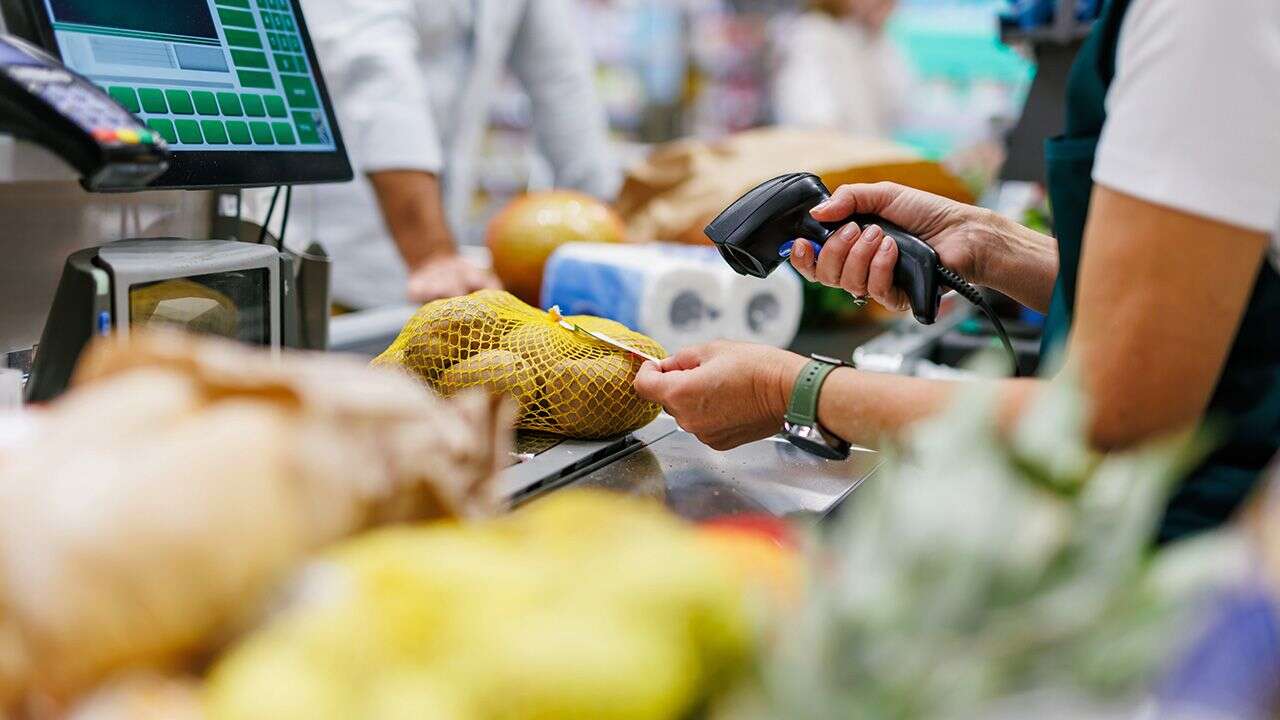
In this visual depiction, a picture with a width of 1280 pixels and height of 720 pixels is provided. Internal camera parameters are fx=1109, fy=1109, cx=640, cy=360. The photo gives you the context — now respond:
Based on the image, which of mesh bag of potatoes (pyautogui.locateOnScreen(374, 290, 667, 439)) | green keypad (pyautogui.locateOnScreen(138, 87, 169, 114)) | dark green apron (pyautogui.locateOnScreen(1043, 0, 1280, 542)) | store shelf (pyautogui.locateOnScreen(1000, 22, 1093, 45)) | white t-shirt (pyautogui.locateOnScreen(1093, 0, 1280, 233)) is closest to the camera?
white t-shirt (pyautogui.locateOnScreen(1093, 0, 1280, 233))

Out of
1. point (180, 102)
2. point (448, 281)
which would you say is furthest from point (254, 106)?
point (448, 281)

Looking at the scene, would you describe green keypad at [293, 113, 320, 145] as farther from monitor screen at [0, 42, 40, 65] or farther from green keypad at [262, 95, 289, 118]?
monitor screen at [0, 42, 40, 65]

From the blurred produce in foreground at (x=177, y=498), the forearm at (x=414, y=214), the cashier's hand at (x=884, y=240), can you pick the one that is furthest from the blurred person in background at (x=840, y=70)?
the blurred produce in foreground at (x=177, y=498)

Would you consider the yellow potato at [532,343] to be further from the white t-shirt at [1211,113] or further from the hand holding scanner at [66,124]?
the white t-shirt at [1211,113]

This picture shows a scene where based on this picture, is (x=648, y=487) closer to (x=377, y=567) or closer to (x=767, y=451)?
(x=767, y=451)

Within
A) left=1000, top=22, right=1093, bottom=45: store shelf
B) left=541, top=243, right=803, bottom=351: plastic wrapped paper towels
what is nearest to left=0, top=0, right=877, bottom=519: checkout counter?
left=541, top=243, right=803, bottom=351: plastic wrapped paper towels

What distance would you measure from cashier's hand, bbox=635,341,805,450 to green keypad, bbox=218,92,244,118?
515 mm

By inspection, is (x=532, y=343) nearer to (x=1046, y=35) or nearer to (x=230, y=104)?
(x=230, y=104)

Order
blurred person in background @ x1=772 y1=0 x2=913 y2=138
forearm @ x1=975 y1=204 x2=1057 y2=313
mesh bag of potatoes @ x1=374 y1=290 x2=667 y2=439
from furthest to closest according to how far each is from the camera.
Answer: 1. blurred person in background @ x1=772 y1=0 x2=913 y2=138
2. forearm @ x1=975 y1=204 x2=1057 y2=313
3. mesh bag of potatoes @ x1=374 y1=290 x2=667 y2=439

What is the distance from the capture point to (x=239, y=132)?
1184mm

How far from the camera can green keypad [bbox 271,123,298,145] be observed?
4.06ft

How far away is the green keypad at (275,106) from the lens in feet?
4.05

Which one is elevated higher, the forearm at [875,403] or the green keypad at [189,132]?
the green keypad at [189,132]

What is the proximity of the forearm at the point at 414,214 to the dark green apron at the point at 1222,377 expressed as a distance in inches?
57.6
